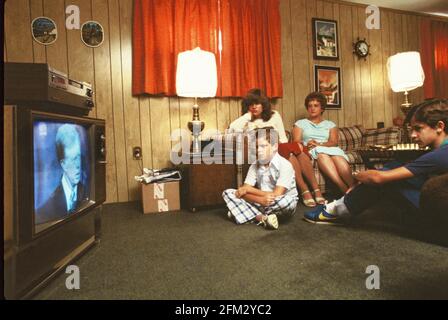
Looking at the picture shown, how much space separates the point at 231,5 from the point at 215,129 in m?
1.28

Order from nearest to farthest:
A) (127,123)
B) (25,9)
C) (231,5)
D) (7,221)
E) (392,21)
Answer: (7,221)
(25,9)
(127,123)
(231,5)
(392,21)

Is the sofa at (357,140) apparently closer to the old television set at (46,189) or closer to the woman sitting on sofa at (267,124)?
the woman sitting on sofa at (267,124)

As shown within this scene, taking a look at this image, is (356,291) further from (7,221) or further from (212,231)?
(7,221)

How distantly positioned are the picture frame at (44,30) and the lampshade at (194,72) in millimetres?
1147

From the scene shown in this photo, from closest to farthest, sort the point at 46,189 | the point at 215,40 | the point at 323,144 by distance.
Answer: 1. the point at 46,189
2. the point at 323,144
3. the point at 215,40

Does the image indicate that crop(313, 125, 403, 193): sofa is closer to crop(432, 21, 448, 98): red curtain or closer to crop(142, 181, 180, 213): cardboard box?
crop(142, 181, 180, 213): cardboard box

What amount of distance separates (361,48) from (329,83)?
2.18 feet

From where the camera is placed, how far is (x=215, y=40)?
9.85 feet

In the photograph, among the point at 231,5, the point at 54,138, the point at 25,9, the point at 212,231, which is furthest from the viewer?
the point at 231,5

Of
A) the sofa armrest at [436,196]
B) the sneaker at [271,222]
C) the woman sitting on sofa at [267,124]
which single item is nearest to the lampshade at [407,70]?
the woman sitting on sofa at [267,124]

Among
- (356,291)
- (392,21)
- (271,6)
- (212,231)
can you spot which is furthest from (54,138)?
(392,21)

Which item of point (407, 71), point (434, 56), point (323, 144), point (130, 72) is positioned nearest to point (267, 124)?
point (323, 144)

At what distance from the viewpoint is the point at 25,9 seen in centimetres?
258

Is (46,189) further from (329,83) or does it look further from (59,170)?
(329,83)
